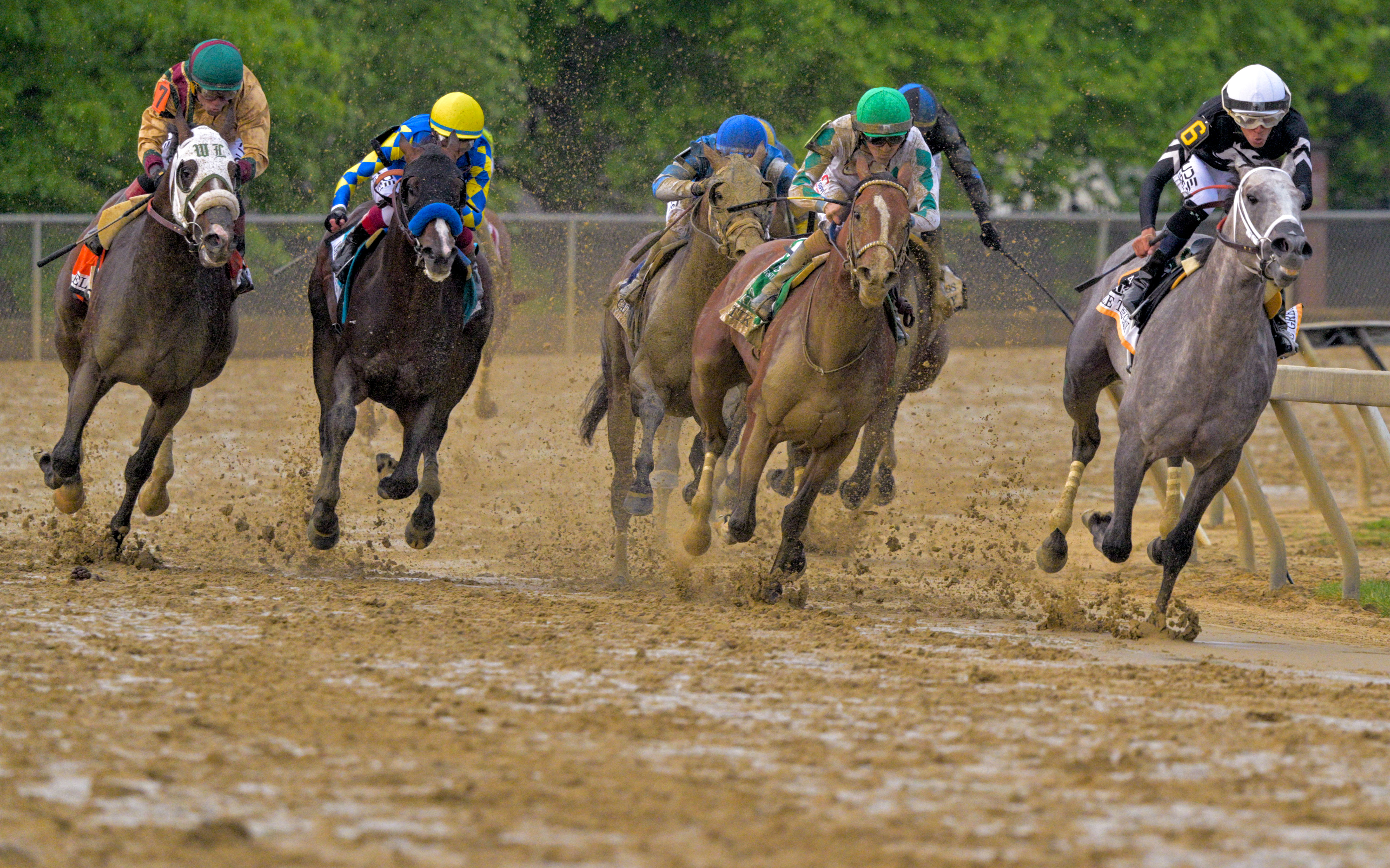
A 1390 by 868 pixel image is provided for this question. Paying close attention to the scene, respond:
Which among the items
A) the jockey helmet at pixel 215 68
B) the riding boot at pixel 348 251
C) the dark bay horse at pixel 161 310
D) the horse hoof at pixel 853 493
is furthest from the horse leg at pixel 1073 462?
the jockey helmet at pixel 215 68

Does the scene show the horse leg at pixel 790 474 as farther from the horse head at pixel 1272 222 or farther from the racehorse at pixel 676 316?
the horse head at pixel 1272 222

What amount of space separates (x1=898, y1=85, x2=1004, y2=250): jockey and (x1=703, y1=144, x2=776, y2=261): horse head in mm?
1159

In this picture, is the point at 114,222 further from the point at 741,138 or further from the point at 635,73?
the point at 635,73

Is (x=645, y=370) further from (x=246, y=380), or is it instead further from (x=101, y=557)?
(x=246, y=380)

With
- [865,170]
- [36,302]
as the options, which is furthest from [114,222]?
[36,302]

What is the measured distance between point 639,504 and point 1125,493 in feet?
7.71

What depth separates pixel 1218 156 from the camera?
8.20 m

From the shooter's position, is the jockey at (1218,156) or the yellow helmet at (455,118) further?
the yellow helmet at (455,118)

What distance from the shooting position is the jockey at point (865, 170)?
311 inches

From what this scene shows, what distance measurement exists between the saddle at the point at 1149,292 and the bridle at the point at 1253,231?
237 mm

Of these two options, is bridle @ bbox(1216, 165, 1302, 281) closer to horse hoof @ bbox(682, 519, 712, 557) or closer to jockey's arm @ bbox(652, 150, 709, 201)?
horse hoof @ bbox(682, 519, 712, 557)

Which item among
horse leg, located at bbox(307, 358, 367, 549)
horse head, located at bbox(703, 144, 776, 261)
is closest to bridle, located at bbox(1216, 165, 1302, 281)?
horse head, located at bbox(703, 144, 776, 261)

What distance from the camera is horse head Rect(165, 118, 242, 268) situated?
25.5 feet

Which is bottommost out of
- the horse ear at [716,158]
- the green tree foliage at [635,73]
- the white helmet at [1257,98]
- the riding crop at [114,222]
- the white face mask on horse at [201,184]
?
the riding crop at [114,222]
